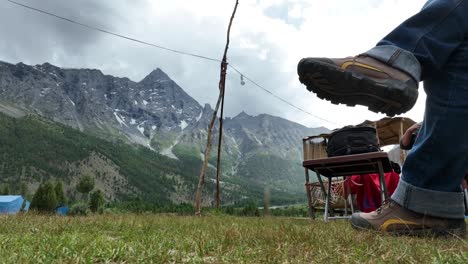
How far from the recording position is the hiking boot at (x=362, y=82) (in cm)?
202

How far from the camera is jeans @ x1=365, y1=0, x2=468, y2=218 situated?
215 centimetres

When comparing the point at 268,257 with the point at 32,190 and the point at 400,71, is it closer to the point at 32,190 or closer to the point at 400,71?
the point at 400,71

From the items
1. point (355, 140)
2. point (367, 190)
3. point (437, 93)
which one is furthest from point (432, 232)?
point (367, 190)

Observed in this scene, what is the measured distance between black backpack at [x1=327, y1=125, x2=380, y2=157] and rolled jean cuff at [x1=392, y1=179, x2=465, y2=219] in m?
2.61

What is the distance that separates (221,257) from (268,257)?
0.23m

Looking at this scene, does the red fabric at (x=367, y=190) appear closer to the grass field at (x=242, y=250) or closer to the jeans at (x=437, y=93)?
the jeans at (x=437, y=93)

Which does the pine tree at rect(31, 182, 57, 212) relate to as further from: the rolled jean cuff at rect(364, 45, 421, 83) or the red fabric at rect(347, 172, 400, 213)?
the rolled jean cuff at rect(364, 45, 421, 83)

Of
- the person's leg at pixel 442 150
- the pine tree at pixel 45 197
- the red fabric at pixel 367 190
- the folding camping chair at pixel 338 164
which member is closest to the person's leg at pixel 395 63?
the person's leg at pixel 442 150

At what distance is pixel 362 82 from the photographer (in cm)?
205

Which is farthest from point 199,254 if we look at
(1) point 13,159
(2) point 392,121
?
(1) point 13,159

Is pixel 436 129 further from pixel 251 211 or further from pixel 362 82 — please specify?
pixel 251 211

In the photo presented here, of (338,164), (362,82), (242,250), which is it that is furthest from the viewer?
(338,164)

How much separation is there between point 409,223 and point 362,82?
3.78 ft

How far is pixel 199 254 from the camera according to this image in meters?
1.88
